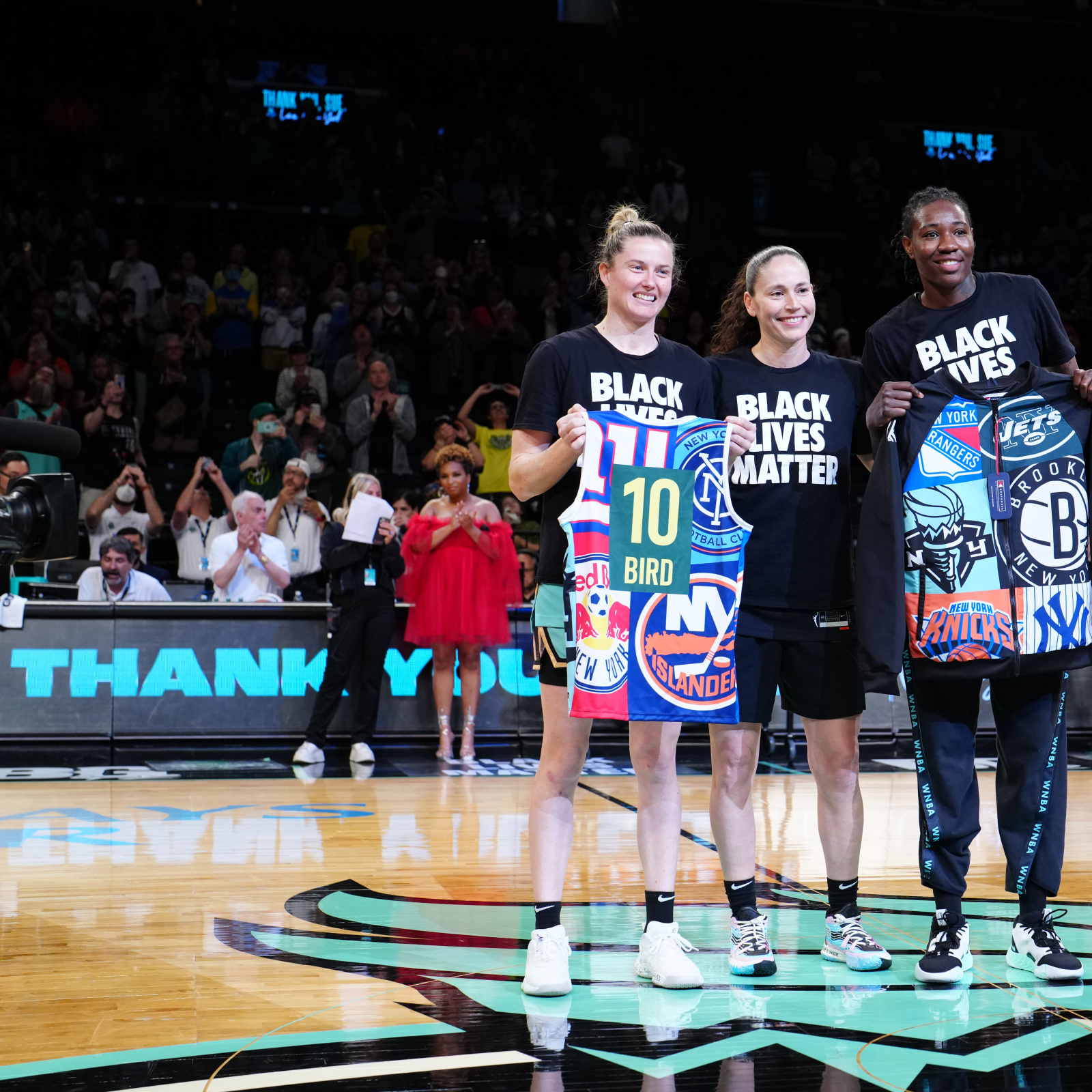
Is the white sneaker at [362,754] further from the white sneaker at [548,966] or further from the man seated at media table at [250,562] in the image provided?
the white sneaker at [548,966]

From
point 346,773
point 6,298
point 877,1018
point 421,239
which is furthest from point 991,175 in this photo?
point 877,1018

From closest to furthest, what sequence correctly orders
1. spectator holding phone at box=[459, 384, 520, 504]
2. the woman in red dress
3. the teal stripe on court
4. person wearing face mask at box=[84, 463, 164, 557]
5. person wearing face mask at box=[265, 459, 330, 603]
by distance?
the teal stripe on court
the woman in red dress
person wearing face mask at box=[265, 459, 330, 603]
person wearing face mask at box=[84, 463, 164, 557]
spectator holding phone at box=[459, 384, 520, 504]

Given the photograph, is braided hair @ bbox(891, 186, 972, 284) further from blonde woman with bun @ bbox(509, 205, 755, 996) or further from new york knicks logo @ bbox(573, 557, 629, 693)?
new york knicks logo @ bbox(573, 557, 629, 693)

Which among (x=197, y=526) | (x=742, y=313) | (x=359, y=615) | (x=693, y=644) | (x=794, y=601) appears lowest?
(x=359, y=615)

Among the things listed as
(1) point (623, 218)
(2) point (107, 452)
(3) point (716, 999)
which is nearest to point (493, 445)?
(2) point (107, 452)

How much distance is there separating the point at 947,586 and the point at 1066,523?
393 millimetres

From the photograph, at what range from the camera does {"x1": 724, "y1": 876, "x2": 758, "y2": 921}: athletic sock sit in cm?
359

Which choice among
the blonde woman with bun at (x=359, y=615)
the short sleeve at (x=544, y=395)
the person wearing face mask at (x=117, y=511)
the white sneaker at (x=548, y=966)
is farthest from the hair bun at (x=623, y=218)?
the person wearing face mask at (x=117, y=511)

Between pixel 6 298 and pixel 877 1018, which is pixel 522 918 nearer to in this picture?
pixel 877 1018

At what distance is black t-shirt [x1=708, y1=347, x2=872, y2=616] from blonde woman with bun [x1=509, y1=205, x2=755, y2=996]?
0.64ft

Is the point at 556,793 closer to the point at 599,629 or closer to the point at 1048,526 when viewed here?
the point at 599,629

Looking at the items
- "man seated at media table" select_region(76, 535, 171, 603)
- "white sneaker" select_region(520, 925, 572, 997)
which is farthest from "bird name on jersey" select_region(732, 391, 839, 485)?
"man seated at media table" select_region(76, 535, 171, 603)

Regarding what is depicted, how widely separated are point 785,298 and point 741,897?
1.67 metres

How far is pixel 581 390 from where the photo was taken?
3.42 metres
